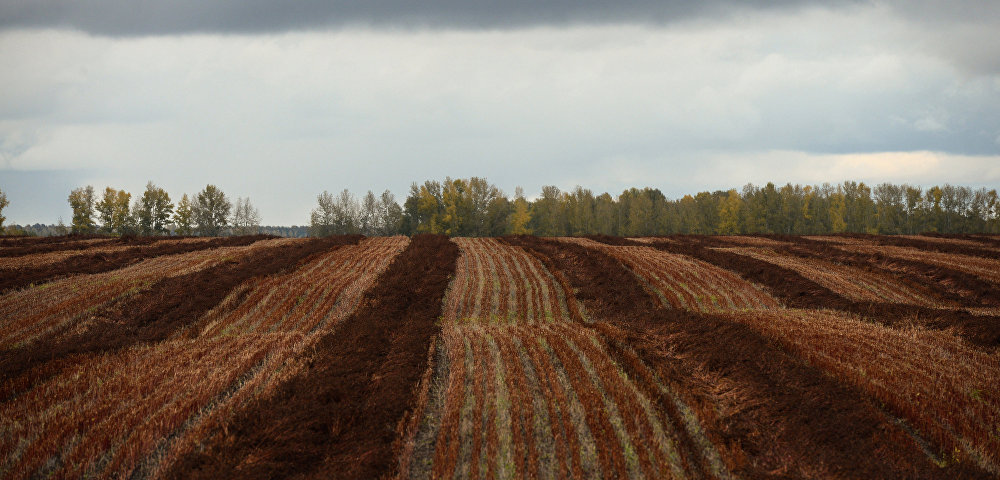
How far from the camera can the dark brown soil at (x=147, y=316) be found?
13.2 metres

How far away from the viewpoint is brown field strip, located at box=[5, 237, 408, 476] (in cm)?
862

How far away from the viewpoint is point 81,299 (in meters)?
21.0

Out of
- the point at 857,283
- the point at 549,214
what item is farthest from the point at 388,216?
the point at 857,283

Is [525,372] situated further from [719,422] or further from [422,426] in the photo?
[719,422]

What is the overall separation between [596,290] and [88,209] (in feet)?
380

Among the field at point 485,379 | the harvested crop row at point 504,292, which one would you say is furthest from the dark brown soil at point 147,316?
the harvested crop row at point 504,292

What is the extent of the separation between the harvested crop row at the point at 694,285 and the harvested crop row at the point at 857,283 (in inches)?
183

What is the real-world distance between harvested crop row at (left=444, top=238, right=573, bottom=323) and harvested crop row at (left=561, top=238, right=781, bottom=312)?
233 inches

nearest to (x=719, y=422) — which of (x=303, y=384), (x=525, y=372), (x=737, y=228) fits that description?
(x=525, y=372)

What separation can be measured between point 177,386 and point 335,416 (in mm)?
5130

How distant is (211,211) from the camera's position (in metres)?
98.6

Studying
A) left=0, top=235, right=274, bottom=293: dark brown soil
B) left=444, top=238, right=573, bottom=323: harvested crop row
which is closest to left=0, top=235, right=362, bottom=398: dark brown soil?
left=0, top=235, right=274, bottom=293: dark brown soil

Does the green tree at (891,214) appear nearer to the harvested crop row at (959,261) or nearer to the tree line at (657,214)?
the tree line at (657,214)

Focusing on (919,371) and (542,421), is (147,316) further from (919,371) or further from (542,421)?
(919,371)
